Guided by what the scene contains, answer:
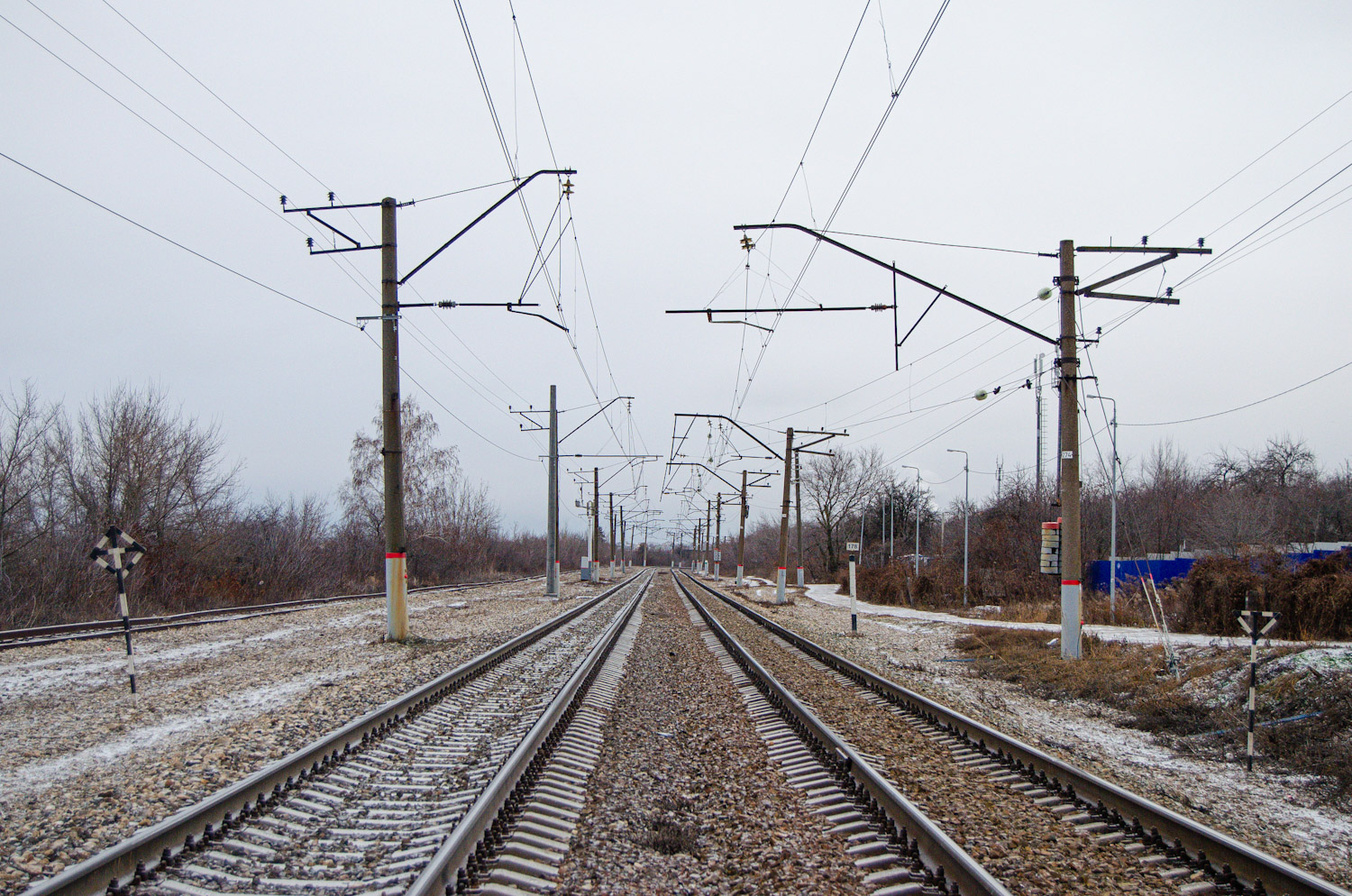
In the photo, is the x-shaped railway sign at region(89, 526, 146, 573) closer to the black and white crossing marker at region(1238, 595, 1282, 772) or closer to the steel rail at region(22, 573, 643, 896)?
the steel rail at region(22, 573, 643, 896)

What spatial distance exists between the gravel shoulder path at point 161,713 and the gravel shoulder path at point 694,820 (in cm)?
275

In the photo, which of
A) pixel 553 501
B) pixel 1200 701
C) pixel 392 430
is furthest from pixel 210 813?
pixel 553 501

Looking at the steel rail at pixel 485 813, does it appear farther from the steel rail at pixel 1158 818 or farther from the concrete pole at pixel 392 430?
the concrete pole at pixel 392 430

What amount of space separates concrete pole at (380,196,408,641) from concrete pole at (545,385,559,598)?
51.2 feet

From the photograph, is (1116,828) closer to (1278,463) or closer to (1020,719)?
(1020,719)

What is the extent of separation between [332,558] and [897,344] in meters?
36.0

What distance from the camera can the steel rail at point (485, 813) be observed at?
406cm

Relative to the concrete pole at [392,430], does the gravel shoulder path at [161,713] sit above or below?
below

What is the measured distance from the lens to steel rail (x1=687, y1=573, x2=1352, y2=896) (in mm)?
4250

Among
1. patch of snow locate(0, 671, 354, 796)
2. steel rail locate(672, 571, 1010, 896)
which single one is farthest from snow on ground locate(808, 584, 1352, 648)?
patch of snow locate(0, 671, 354, 796)

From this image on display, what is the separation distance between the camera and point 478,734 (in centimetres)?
807

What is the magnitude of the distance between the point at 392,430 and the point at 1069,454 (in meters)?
12.1

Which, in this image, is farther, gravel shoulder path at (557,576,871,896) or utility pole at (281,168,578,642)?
utility pole at (281,168,578,642)

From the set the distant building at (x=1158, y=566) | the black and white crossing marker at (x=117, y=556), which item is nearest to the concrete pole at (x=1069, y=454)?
the black and white crossing marker at (x=117, y=556)
